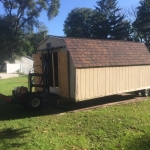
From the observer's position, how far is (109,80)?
8078mm

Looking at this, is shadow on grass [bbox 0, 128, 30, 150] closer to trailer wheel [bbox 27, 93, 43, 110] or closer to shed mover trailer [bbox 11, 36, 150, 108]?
trailer wheel [bbox 27, 93, 43, 110]

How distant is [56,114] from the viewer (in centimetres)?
690

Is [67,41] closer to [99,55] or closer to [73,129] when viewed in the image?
[99,55]

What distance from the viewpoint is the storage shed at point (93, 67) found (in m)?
7.28

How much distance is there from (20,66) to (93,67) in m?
35.2

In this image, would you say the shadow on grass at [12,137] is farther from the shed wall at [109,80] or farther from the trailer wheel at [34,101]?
the shed wall at [109,80]

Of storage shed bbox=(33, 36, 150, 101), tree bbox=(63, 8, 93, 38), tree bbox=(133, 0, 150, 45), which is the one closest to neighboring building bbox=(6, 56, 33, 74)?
tree bbox=(63, 8, 93, 38)

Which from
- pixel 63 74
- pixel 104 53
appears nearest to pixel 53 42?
pixel 63 74

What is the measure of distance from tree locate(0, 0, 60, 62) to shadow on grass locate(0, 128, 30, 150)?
31.7 m

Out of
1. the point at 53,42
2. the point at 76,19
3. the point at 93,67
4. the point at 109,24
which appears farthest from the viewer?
the point at 76,19

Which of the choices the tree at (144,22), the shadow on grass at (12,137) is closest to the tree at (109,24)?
the tree at (144,22)

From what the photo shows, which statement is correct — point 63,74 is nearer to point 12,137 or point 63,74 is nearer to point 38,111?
point 38,111

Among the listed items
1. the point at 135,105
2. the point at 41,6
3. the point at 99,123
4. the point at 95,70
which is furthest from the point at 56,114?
the point at 41,6

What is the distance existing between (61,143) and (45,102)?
431cm
